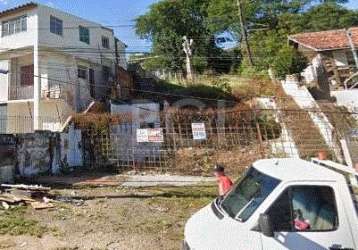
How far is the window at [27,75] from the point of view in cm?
2542

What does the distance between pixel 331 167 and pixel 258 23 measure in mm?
37345

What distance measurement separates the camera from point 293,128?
18.4m

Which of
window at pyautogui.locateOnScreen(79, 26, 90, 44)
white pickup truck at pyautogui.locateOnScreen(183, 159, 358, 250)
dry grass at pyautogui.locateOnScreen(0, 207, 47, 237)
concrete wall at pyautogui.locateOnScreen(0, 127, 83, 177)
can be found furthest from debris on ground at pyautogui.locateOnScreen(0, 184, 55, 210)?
window at pyautogui.locateOnScreen(79, 26, 90, 44)

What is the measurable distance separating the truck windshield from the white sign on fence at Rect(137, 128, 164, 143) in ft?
41.3

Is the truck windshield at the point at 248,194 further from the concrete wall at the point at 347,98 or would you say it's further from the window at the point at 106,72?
the window at the point at 106,72

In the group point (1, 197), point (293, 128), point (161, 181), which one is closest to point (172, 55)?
point (293, 128)

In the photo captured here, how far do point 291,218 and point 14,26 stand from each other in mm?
24621

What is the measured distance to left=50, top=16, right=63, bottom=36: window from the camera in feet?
82.1

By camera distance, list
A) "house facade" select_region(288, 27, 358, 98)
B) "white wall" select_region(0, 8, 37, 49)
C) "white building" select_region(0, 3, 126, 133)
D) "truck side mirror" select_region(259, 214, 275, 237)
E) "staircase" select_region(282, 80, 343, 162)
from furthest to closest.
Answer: "house facade" select_region(288, 27, 358, 98) → "white wall" select_region(0, 8, 37, 49) → "white building" select_region(0, 3, 126, 133) → "staircase" select_region(282, 80, 343, 162) → "truck side mirror" select_region(259, 214, 275, 237)

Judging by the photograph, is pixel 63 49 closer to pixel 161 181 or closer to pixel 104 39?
pixel 104 39

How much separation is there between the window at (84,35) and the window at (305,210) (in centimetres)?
2518

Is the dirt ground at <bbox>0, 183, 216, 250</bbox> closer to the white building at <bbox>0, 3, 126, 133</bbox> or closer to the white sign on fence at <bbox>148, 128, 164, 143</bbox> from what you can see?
the white sign on fence at <bbox>148, 128, 164, 143</bbox>

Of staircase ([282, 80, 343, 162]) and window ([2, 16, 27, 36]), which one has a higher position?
window ([2, 16, 27, 36])

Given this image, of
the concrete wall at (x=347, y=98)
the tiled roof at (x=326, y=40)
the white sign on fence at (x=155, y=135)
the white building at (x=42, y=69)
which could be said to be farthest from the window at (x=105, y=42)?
the concrete wall at (x=347, y=98)
